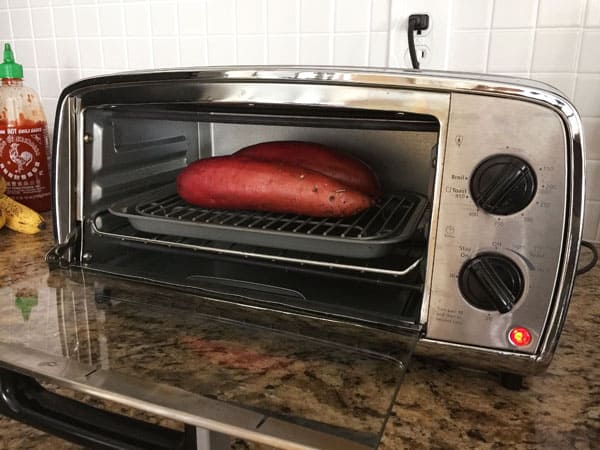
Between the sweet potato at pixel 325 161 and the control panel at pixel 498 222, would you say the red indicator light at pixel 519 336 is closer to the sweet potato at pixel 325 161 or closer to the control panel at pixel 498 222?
the control panel at pixel 498 222

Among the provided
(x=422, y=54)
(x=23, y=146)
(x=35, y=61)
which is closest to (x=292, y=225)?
(x=422, y=54)

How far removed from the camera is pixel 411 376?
54cm

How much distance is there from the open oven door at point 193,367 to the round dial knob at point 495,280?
0.07 m

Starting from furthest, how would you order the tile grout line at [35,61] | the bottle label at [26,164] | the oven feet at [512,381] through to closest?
the tile grout line at [35,61] < the bottle label at [26,164] < the oven feet at [512,381]

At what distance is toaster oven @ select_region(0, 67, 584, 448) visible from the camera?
0.46 meters

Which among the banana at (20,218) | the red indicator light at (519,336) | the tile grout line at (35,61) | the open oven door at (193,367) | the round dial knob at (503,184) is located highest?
the tile grout line at (35,61)

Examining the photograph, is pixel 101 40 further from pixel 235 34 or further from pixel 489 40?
pixel 489 40

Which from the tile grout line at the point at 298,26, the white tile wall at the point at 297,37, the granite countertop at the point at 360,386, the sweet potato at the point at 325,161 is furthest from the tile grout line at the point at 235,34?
the granite countertop at the point at 360,386

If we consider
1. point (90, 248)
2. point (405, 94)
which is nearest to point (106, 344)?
point (90, 248)

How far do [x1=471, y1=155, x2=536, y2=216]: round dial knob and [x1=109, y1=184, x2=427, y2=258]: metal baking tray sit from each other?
4.4 inches

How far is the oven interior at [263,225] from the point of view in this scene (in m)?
0.55

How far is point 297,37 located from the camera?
0.95 meters

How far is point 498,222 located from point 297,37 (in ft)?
2.00

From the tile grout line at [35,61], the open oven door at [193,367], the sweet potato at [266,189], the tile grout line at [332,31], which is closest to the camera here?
the open oven door at [193,367]
